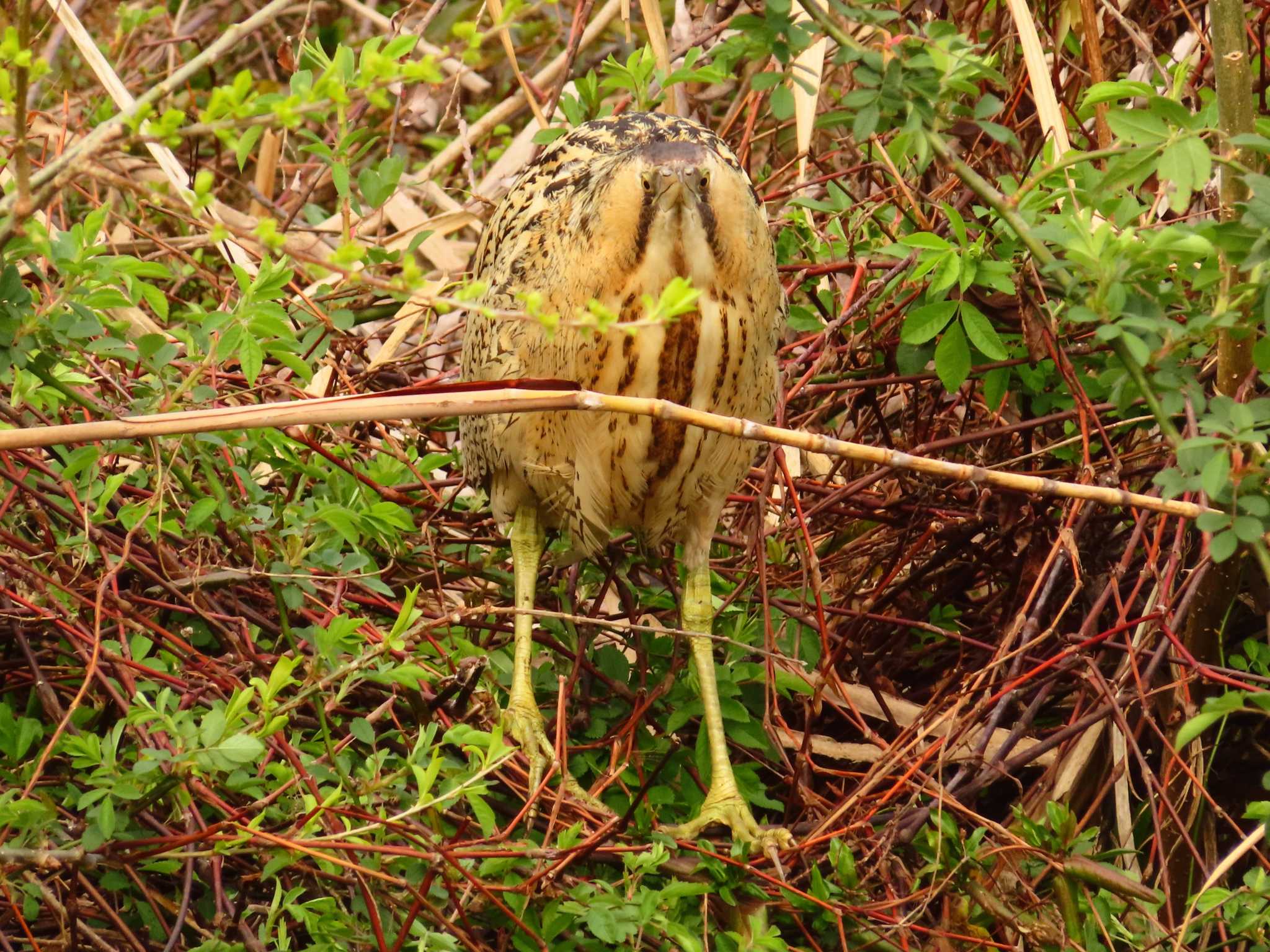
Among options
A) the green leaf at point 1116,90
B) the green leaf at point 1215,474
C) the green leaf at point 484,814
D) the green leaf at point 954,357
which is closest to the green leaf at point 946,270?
the green leaf at point 954,357

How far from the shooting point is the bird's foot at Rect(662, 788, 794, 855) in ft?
7.71

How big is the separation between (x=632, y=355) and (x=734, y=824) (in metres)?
0.68

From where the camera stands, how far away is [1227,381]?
221 cm

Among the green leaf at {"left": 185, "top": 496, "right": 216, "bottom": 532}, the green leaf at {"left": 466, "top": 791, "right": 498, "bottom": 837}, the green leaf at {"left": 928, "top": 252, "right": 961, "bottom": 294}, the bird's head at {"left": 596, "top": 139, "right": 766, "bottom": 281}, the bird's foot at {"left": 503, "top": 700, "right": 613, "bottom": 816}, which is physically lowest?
the bird's foot at {"left": 503, "top": 700, "right": 613, "bottom": 816}

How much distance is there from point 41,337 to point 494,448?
840 millimetres

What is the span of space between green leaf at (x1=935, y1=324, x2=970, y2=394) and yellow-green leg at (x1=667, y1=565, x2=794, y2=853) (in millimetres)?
556

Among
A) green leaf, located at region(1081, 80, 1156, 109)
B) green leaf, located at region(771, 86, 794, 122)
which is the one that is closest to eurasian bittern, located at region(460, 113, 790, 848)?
green leaf, located at region(771, 86, 794, 122)

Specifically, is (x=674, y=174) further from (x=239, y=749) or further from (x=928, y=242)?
(x=239, y=749)

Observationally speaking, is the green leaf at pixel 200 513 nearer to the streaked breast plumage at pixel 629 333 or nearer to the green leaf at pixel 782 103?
the streaked breast plumage at pixel 629 333

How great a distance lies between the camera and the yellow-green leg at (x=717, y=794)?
237 centimetres

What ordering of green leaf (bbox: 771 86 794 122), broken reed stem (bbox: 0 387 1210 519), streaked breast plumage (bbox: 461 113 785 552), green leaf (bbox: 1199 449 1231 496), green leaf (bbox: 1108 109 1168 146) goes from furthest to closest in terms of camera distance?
streaked breast plumage (bbox: 461 113 785 552)
green leaf (bbox: 771 86 794 122)
green leaf (bbox: 1108 109 1168 146)
green leaf (bbox: 1199 449 1231 496)
broken reed stem (bbox: 0 387 1210 519)

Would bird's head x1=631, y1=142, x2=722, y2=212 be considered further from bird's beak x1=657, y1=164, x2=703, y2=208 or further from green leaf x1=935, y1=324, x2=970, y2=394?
green leaf x1=935, y1=324, x2=970, y2=394

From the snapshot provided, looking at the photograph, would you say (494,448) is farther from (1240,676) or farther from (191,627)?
(1240,676)

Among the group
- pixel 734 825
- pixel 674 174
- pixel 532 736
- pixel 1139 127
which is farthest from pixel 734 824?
pixel 1139 127
